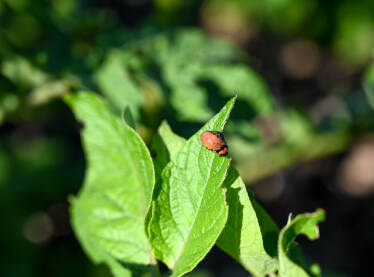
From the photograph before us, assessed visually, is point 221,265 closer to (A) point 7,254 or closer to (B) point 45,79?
(A) point 7,254

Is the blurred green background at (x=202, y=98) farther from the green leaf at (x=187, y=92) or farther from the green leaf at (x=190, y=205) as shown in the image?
the green leaf at (x=190, y=205)

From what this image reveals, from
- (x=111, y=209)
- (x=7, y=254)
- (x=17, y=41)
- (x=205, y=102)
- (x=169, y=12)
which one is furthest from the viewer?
(x=169, y=12)

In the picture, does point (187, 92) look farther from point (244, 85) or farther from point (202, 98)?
point (244, 85)

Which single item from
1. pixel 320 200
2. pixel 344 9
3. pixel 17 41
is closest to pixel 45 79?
pixel 17 41

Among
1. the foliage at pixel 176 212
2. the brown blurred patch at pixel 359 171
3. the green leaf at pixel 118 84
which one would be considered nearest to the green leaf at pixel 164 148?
the foliage at pixel 176 212

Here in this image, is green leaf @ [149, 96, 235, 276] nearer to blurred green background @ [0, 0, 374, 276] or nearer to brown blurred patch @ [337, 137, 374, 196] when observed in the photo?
blurred green background @ [0, 0, 374, 276]

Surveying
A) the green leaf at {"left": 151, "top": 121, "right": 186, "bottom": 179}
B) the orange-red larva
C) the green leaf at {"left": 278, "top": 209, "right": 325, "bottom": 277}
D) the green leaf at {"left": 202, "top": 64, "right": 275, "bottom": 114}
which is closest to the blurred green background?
the green leaf at {"left": 202, "top": 64, "right": 275, "bottom": 114}
